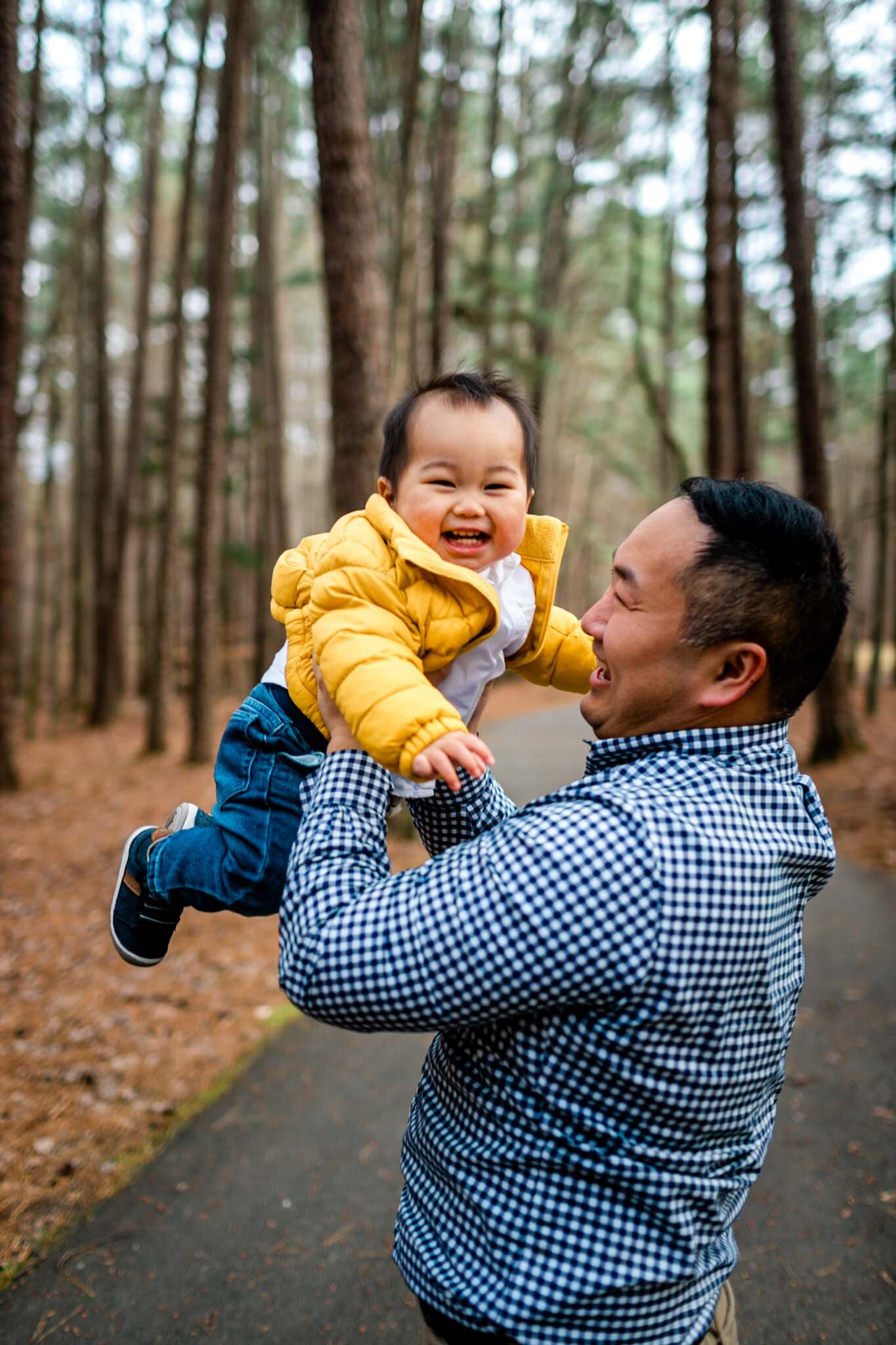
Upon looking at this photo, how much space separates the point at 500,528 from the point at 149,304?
16.0 metres

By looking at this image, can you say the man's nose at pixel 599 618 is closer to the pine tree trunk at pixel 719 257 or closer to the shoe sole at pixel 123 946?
the shoe sole at pixel 123 946

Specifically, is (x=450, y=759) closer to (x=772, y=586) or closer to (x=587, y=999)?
(x=587, y=999)

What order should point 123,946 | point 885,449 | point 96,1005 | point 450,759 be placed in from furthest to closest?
point 885,449, point 96,1005, point 123,946, point 450,759

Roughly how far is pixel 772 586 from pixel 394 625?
738mm

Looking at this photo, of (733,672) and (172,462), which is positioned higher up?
(172,462)

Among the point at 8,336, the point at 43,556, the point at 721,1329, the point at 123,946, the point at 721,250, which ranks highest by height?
the point at 721,250

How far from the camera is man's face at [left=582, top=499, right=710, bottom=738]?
1.62m

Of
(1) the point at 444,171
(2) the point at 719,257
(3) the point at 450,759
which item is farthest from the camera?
(1) the point at 444,171

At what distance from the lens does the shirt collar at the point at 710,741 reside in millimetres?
1566

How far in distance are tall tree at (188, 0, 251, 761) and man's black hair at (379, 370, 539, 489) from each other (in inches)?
413

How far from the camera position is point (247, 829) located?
7.26 ft

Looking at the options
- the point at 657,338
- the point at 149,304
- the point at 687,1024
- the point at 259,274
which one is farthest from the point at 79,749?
the point at 657,338

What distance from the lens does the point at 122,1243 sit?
339 centimetres

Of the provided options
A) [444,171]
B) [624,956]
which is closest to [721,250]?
[444,171]
